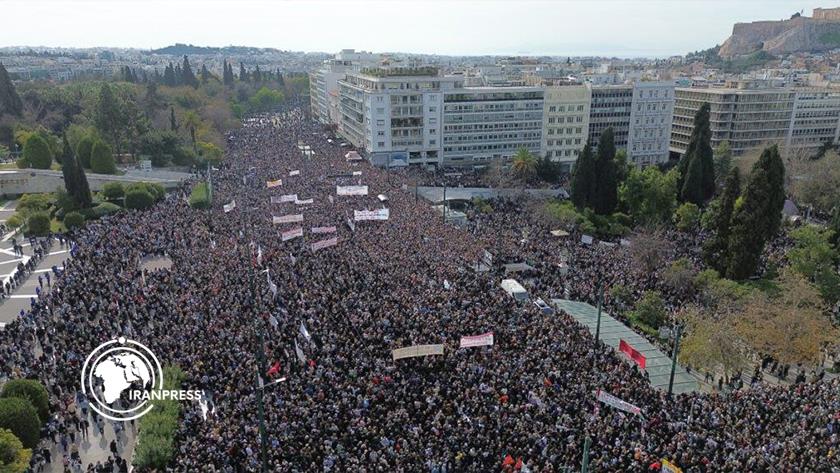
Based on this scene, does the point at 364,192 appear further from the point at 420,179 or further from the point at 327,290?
the point at 327,290

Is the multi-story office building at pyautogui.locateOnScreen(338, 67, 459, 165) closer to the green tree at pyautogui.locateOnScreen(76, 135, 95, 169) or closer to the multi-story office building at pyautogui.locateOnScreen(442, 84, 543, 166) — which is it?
the multi-story office building at pyautogui.locateOnScreen(442, 84, 543, 166)

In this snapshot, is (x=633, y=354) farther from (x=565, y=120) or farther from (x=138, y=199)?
(x=565, y=120)

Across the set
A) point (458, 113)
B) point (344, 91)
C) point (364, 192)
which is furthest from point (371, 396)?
point (344, 91)

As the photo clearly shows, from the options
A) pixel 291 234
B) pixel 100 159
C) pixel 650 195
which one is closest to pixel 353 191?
pixel 291 234

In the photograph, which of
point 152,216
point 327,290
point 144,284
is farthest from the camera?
point 152,216

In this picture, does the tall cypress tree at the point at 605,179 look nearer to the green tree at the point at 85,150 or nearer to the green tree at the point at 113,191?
the green tree at the point at 113,191

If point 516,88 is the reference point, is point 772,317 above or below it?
below

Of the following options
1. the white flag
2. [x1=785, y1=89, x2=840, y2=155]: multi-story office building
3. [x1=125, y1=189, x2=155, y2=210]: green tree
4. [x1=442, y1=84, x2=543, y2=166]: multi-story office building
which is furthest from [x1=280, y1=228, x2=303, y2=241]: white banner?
[x1=785, y1=89, x2=840, y2=155]: multi-story office building

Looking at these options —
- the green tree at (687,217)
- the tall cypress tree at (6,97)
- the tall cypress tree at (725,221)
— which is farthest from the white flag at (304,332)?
the tall cypress tree at (6,97)
